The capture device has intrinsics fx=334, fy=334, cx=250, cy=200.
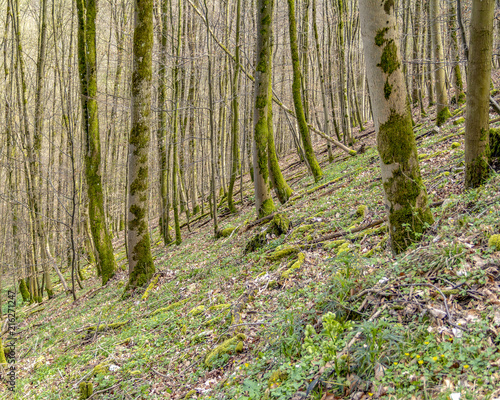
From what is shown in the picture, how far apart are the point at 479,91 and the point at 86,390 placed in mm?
6442

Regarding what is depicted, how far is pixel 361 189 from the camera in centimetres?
821

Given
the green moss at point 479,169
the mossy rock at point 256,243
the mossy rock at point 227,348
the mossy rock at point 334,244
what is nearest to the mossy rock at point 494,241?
the green moss at point 479,169

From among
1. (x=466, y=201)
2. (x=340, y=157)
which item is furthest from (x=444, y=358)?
(x=340, y=157)

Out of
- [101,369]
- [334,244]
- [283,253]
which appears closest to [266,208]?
[283,253]

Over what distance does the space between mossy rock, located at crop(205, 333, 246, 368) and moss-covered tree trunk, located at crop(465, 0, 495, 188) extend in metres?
3.78

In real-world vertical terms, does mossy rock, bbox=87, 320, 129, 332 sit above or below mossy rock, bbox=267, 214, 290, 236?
below

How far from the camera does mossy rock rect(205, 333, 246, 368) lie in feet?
12.8

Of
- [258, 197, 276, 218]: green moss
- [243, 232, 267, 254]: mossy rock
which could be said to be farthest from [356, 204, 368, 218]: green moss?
[258, 197, 276, 218]: green moss

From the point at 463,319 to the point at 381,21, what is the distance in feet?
9.41

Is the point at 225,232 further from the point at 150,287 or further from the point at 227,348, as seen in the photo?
the point at 227,348

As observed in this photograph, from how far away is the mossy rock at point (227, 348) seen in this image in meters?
3.90

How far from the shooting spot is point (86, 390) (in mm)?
4359

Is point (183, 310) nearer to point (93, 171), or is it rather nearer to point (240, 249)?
point (240, 249)

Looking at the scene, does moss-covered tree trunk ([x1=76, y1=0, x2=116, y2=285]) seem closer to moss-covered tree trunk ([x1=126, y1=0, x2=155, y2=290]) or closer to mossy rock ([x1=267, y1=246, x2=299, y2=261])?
moss-covered tree trunk ([x1=126, y1=0, x2=155, y2=290])
